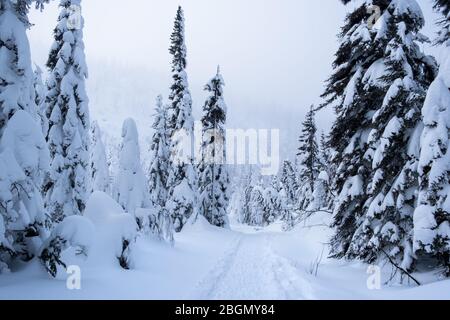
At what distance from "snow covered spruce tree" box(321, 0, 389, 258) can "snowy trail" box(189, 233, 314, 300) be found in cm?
296

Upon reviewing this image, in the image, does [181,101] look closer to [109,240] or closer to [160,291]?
[109,240]

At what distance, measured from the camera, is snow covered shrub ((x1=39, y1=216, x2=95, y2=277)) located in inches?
337

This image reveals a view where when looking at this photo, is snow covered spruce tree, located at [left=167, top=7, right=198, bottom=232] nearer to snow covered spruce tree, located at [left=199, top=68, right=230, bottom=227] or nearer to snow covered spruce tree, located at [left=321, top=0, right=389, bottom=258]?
snow covered spruce tree, located at [left=199, top=68, right=230, bottom=227]

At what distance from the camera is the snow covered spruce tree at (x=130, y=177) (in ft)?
73.9

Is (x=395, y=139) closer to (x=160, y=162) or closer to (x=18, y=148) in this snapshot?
(x=18, y=148)

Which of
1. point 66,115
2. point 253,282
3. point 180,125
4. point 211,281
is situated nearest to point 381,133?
point 253,282

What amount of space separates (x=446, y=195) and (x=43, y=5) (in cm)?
1185

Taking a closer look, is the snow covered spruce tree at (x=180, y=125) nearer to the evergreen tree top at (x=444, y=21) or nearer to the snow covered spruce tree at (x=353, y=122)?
the snow covered spruce tree at (x=353, y=122)

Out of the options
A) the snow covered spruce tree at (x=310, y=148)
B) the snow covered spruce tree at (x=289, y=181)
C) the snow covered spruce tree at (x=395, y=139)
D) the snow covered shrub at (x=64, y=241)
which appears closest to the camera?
the snow covered shrub at (x=64, y=241)

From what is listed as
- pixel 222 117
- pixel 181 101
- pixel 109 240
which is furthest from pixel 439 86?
pixel 222 117

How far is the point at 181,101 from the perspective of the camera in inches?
1211

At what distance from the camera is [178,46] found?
101 ft

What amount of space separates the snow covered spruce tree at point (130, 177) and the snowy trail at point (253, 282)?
9.22 meters

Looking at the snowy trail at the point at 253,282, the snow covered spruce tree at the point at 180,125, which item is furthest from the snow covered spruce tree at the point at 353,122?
the snow covered spruce tree at the point at 180,125
